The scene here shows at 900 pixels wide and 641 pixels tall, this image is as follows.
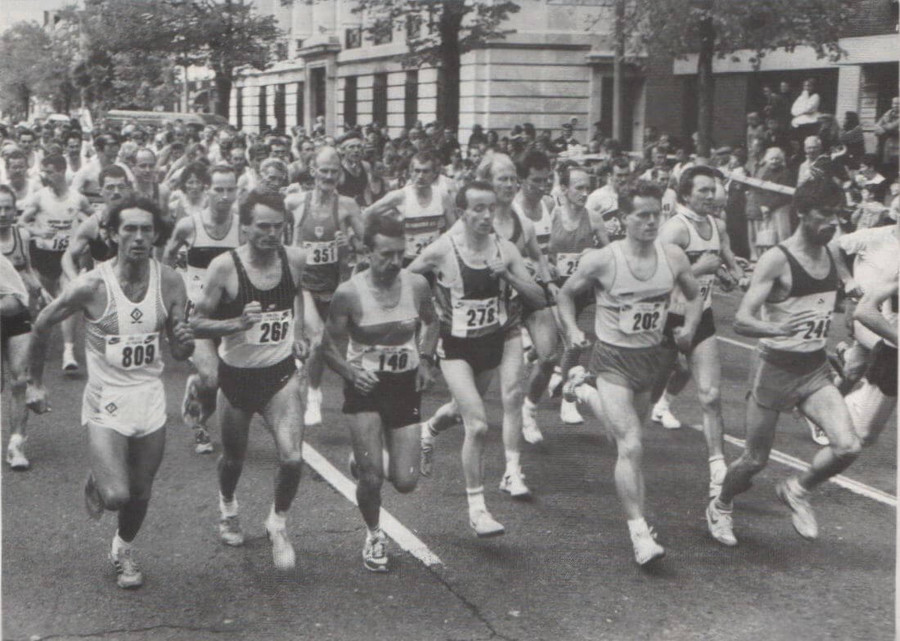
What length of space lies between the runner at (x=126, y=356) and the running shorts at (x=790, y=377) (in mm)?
2788

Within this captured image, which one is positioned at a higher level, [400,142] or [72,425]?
[400,142]

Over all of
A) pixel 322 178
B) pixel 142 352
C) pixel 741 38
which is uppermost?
pixel 741 38

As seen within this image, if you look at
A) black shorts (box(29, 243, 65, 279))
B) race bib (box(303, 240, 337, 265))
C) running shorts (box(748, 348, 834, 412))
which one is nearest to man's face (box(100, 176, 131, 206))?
race bib (box(303, 240, 337, 265))

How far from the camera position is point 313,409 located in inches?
347

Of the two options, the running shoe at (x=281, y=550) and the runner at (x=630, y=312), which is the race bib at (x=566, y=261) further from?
the running shoe at (x=281, y=550)

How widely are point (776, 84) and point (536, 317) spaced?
12.1 m

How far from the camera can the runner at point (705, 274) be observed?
23.0 feet

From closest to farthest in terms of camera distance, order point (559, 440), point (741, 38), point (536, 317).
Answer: point (536, 317), point (559, 440), point (741, 38)

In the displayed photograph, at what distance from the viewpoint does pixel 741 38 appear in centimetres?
1351

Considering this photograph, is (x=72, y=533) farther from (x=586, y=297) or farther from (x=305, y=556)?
(x=586, y=297)

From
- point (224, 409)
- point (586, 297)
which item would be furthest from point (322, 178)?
point (224, 409)

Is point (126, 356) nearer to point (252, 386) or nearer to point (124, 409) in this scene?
point (124, 409)

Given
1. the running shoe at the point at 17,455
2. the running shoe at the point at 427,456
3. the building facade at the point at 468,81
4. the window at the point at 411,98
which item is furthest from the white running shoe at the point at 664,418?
the window at the point at 411,98

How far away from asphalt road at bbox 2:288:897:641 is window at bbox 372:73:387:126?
17.2 m
